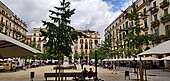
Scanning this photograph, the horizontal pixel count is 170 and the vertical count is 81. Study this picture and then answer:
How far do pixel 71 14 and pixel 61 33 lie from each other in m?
1.65

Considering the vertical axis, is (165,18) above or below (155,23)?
above

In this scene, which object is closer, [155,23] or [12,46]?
[12,46]

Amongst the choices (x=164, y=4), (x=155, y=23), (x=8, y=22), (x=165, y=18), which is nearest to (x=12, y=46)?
(x=165, y=18)

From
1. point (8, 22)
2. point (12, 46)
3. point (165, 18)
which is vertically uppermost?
point (8, 22)

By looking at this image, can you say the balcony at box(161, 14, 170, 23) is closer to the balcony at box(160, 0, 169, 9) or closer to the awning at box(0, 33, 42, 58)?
the balcony at box(160, 0, 169, 9)

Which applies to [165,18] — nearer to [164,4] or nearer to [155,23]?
[164,4]

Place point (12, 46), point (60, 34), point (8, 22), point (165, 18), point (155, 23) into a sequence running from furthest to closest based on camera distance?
point (8, 22)
point (155, 23)
point (165, 18)
point (60, 34)
point (12, 46)

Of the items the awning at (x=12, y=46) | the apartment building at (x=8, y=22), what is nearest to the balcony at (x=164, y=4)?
the apartment building at (x=8, y=22)

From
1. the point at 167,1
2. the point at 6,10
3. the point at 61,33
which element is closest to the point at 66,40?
the point at 61,33

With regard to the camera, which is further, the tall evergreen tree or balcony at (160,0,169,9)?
balcony at (160,0,169,9)

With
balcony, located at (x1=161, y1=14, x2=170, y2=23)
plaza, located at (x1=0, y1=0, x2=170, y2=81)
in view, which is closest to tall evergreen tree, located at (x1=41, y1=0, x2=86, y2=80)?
plaza, located at (x1=0, y1=0, x2=170, y2=81)

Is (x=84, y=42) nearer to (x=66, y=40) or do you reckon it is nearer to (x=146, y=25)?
(x=146, y=25)

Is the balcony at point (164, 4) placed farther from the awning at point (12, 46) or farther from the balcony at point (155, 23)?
the awning at point (12, 46)

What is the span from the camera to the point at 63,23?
52.8 ft
